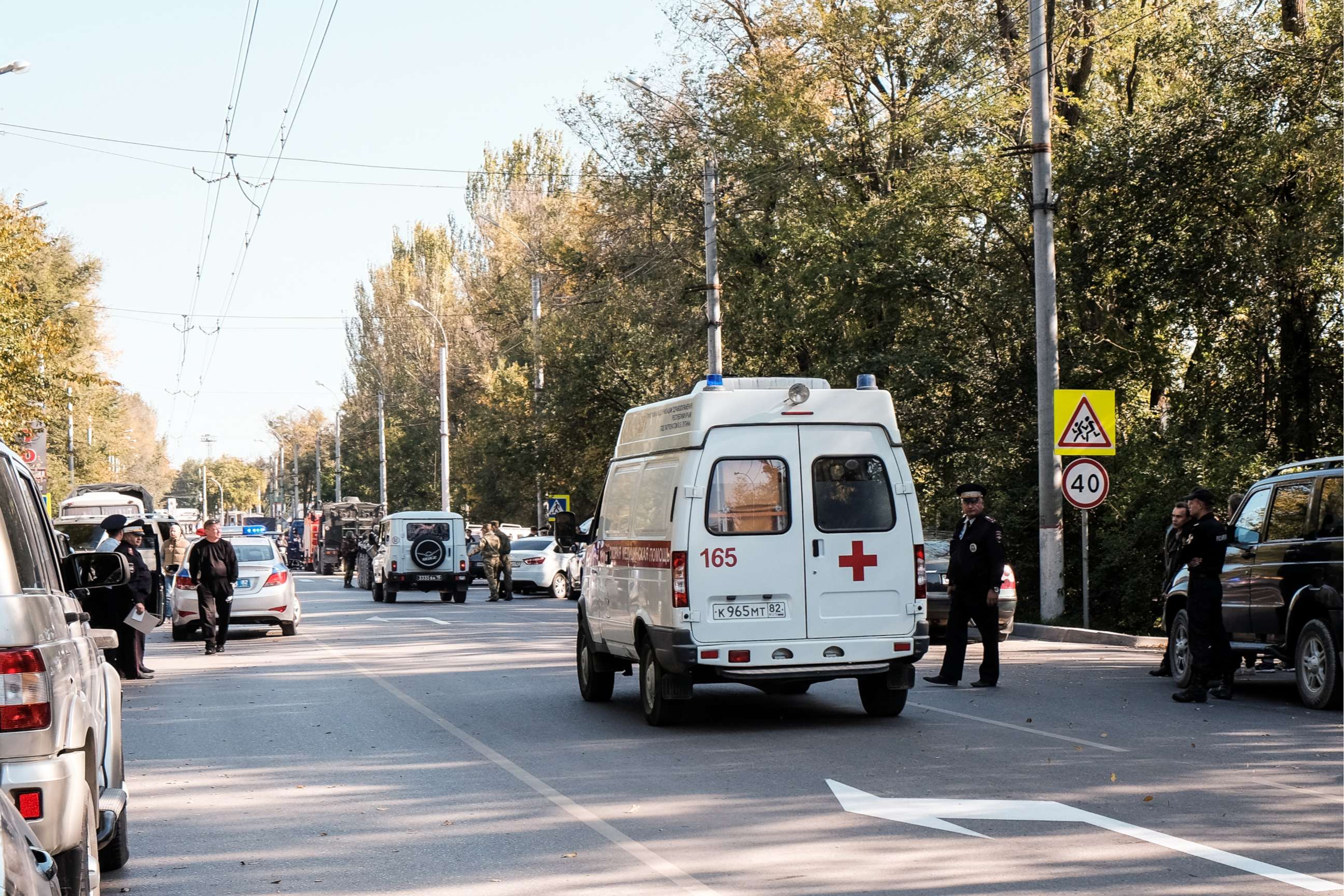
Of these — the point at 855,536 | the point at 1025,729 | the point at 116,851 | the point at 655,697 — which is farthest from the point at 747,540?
the point at 116,851

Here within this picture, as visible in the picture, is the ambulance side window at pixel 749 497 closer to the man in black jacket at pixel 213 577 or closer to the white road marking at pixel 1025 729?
the white road marking at pixel 1025 729

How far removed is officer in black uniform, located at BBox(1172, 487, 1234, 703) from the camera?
13.2m

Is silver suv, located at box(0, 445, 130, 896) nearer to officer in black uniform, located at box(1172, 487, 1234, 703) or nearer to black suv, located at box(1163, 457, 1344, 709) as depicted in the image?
officer in black uniform, located at box(1172, 487, 1234, 703)

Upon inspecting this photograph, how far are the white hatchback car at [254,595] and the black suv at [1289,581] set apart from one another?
46.0 feet

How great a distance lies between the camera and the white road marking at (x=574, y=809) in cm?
684

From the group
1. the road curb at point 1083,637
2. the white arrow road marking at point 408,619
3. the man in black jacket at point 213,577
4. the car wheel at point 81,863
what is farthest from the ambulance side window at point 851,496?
the white arrow road marking at point 408,619

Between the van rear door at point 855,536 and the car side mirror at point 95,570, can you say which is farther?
the van rear door at point 855,536

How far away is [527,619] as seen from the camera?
26.8 m

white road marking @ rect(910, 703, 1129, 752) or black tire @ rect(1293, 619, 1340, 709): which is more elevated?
black tire @ rect(1293, 619, 1340, 709)

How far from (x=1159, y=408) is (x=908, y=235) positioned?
232 inches

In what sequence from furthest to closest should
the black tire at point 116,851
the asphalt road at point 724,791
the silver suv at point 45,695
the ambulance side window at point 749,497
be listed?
1. the ambulance side window at point 749,497
2. the black tire at point 116,851
3. the asphalt road at point 724,791
4. the silver suv at point 45,695

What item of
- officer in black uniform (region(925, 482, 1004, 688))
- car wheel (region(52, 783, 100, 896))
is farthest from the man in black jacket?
car wheel (region(52, 783, 100, 896))

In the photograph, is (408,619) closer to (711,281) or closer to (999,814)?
(711,281)

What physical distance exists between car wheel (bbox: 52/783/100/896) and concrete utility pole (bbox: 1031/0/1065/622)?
18267 mm
